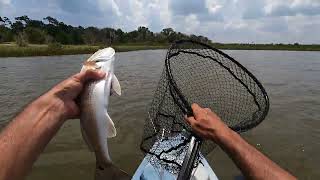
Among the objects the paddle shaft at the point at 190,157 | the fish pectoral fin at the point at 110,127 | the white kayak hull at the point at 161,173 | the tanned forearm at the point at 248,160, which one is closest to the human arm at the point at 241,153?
the tanned forearm at the point at 248,160

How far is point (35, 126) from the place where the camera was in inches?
118

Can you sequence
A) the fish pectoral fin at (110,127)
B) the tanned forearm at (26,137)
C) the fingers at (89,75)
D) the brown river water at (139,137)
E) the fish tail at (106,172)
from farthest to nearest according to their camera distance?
the brown river water at (139,137) < the fish tail at (106,172) < the fish pectoral fin at (110,127) < the fingers at (89,75) < the tanned forearm at (26,137)

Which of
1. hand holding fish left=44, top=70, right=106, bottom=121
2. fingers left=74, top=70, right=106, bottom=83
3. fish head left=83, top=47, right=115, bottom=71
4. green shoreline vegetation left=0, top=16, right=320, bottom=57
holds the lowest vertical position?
green shoreline vegetation left=0, top=16, right=320, bottom=57

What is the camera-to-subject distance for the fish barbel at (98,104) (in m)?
3.40

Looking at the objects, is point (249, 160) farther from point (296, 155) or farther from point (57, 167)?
point (296, 155)

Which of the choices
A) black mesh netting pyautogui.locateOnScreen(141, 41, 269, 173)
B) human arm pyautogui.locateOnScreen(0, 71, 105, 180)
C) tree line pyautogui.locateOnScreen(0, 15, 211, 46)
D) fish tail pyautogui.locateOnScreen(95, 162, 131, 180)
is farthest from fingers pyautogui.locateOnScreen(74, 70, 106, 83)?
tree line pyautogui.locateOnScreen(0, 15, 211, 46)

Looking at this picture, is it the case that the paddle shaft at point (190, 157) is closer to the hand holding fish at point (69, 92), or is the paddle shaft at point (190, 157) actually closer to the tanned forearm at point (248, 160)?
the tanned forearm at point (248, 160)

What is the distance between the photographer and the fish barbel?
340cm

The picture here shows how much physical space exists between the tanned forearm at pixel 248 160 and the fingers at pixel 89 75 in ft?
3.61

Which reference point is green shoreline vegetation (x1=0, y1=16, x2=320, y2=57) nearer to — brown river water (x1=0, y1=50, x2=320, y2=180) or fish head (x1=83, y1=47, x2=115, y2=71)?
brown river water (x1=0, y1=50, x2=320, y2=180)

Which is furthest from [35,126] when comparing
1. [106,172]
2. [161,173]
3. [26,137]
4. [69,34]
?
[69,34]

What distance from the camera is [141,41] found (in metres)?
129

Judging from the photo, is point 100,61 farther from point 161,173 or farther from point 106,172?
point 161,173

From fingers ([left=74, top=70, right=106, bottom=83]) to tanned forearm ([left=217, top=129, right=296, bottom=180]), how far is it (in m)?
1.10
